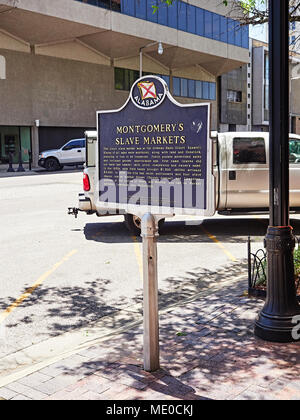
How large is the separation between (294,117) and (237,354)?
7331 cm

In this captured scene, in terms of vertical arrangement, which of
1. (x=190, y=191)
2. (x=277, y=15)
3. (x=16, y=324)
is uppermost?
(x=277, y=15)

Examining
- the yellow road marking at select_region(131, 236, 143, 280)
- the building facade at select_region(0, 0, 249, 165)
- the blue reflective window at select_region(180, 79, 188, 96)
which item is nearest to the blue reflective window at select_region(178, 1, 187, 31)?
the building facade at select_region(0, 0, 249, 165)

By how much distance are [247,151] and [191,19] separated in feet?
113

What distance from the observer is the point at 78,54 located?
127 feet

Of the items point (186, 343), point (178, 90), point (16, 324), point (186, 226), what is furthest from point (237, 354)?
point (178, 90)

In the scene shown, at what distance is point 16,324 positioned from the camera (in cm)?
612

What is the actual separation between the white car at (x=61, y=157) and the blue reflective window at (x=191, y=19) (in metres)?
16.1

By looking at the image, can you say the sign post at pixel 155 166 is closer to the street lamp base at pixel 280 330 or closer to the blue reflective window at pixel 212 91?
the street lamp base at pixel 280 330

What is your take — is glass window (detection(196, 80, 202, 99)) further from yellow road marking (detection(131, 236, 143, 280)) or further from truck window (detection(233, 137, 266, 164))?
yellow road marking (detection(131, 236, 143, 280))

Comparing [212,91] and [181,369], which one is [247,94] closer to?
[212,91]

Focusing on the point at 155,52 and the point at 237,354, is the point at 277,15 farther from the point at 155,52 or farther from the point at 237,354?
the point at 155,52

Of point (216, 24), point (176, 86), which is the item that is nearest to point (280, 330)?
point (216, 24)

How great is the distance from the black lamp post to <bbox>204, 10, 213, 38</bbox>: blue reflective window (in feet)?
136
